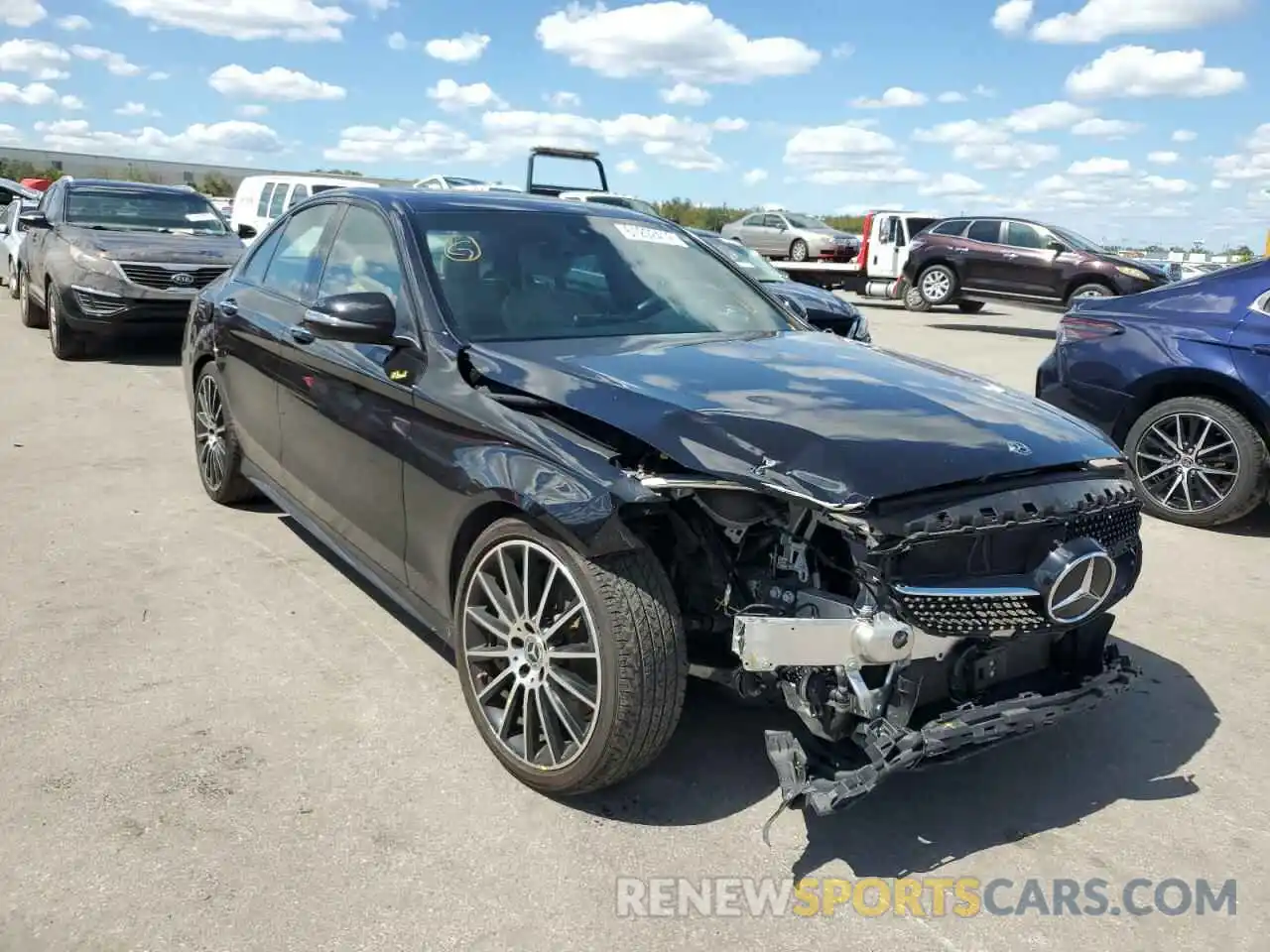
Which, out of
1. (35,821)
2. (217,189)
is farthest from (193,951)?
(217,189)

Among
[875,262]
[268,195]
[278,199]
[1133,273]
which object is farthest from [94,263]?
[875,262]

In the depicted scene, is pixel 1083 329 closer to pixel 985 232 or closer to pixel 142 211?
pixel 142 211

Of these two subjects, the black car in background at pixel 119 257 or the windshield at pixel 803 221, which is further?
the windshield at pixel 803 221

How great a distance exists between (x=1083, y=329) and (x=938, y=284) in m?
13.6

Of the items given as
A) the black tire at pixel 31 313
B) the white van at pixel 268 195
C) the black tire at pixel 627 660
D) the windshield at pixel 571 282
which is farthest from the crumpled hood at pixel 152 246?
the white van at pixel 268 195

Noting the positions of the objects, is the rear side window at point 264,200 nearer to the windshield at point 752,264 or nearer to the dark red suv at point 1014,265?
the windshield at point 752,264

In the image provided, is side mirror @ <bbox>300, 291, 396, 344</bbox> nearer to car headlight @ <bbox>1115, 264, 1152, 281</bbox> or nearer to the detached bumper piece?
the detached bumper piece

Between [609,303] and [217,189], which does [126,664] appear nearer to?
[609,303]

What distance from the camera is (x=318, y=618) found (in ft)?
13.9

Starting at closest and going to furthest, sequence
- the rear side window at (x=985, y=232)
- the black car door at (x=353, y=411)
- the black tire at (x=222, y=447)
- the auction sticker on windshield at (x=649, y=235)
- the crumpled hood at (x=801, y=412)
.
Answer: the crumpled hood at (x=801, y=412)
the black car door at (x=353, y=411)
the auction sticker on windshield at (x=649, y=235)
the black tire at (x=222, y=447)
the rear side window at (x=985, y=232)

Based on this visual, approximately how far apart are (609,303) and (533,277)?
293mm

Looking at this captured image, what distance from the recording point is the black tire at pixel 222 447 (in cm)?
526

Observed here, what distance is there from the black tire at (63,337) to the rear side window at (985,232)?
14.5 metres

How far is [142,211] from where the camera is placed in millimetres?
11242
